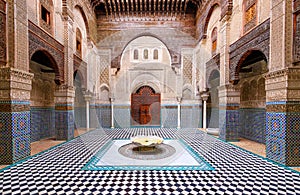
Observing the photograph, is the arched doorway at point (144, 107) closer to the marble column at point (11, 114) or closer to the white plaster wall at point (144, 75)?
the white plaster wall at point (144, 75)

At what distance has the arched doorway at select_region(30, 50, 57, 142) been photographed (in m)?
3.93

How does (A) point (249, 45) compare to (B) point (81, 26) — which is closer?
(A) point (249, 45)

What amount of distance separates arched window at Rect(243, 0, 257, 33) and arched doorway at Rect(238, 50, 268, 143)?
0.64 m

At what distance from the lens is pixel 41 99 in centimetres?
433

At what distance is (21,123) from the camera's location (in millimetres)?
2627

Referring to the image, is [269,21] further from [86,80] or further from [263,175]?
[86,80]

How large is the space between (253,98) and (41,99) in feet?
19.4

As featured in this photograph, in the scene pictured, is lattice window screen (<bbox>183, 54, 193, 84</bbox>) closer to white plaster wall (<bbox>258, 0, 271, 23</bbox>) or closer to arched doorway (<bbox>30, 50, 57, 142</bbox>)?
white plaster wall (<bbox>258, 0, 271, 23</bbox>)

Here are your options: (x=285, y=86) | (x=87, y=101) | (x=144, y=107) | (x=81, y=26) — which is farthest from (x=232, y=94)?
(x=81, y=26)

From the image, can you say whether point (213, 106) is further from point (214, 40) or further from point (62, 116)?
point (62, 116)

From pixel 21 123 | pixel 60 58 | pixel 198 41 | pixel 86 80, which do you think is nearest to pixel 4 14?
pixel 60 58

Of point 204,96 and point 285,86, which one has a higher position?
point 285,86

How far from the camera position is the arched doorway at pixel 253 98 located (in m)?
3.86

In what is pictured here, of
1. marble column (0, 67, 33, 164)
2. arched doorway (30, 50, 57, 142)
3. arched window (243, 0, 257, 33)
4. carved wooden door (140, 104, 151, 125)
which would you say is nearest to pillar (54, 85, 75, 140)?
arched doorway (30, 50, 57, 142)
